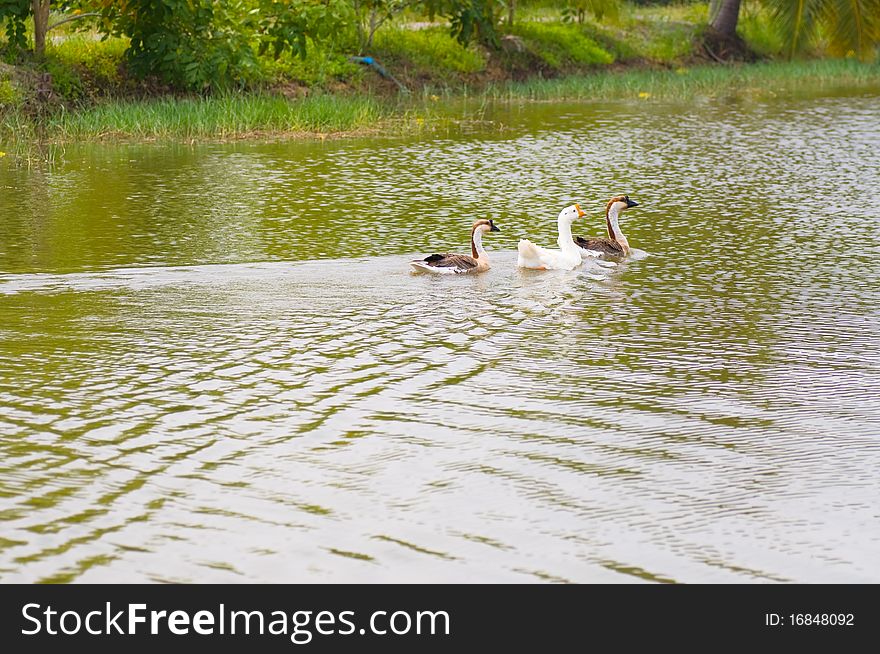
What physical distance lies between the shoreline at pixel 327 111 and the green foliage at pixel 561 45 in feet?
9.23

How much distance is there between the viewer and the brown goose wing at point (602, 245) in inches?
494

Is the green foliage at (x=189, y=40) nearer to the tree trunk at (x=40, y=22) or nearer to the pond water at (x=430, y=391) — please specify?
the tree trunk at (x=40, y=22)

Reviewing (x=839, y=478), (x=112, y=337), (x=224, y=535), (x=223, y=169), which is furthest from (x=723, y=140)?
(x=224, y=535)

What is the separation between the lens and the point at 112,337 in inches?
372

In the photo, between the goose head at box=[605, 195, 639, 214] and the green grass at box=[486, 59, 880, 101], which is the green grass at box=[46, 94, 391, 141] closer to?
the green grass at box=[486, 59, 880, 101]

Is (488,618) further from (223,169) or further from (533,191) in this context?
(223,169)

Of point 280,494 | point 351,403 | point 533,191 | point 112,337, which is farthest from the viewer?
point 533,191

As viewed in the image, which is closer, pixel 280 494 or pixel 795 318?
pixel 280 494

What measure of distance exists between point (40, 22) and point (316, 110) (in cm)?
517

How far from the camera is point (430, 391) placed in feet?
26.4

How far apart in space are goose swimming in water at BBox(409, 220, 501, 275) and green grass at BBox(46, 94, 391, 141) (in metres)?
10.9

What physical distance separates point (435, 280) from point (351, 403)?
383 cm

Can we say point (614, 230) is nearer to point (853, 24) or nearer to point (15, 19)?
point (15, 19)

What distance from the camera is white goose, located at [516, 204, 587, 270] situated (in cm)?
1187
